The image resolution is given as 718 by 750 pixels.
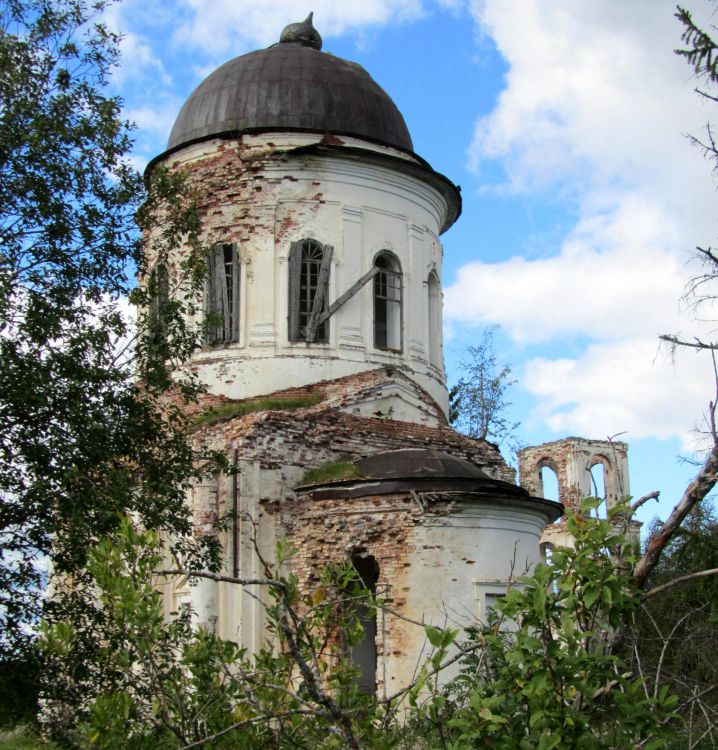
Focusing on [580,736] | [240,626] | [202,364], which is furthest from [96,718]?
[202,364]

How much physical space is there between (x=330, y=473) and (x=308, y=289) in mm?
3328

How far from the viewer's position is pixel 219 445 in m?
14.1

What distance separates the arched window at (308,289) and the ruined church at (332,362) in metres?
0.02

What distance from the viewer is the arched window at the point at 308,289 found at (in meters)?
15.8

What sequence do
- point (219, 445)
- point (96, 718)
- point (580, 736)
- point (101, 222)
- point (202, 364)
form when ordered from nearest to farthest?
point (580, 736), point (96, 718), point (101, 222), point (219, 445), point (202, 364)

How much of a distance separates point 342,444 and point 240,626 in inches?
113

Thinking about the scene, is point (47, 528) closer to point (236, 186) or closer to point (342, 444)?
point (342, 444)

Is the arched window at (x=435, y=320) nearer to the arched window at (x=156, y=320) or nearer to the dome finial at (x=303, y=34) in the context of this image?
the dome finial at (x=303, y=34)

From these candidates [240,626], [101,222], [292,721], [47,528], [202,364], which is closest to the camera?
[292,721]

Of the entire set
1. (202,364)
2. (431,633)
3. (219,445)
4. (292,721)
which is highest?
(202,364)

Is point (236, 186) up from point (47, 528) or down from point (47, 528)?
up

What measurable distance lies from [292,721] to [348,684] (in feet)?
1.30

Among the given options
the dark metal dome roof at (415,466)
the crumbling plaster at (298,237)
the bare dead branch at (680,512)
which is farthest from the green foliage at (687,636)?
the crumbling plaster at (298,237)

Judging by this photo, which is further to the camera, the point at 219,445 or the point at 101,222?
the point at 219,445
